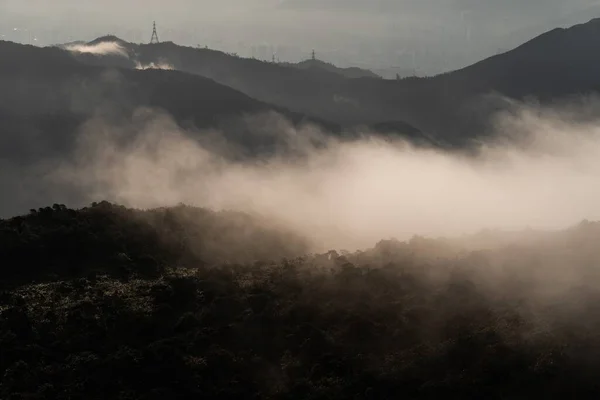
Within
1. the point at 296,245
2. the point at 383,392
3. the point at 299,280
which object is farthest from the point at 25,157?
the point at 383,392

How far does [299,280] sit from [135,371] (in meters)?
13.0

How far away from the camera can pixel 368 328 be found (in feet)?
105

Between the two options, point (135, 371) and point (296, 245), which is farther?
point (296, 245)

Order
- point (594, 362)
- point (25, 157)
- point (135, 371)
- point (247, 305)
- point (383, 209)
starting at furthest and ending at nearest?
1. point (25, 157)
2. point (383, 209)
3. point (247, 305)
4. point (135, 371)
5. point (594, 362)

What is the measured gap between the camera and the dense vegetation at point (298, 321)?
26.9 m

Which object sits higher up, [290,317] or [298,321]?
[290,317]

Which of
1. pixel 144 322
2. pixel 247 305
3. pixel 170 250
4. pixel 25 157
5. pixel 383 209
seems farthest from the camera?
pixel 25 157

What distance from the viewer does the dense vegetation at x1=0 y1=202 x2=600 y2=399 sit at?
26.9 meters

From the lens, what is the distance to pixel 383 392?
86.1ft

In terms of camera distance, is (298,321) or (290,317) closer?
(298,321)

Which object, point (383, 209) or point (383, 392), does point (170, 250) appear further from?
point (383, 209)

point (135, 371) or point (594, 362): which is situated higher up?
point (594, 362)

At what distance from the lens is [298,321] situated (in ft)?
110

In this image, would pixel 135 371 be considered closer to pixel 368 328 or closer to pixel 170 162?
pixel 368 328
